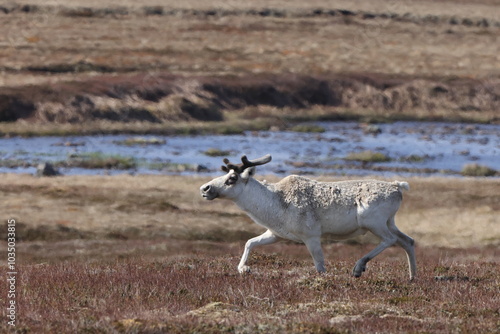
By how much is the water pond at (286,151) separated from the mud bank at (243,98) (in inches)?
142

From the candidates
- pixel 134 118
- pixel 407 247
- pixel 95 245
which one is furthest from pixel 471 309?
pixel 134 118

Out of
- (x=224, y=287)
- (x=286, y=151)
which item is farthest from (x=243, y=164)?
(x=286, y=151)

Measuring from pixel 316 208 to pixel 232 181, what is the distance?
168cm

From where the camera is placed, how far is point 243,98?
71.1 m

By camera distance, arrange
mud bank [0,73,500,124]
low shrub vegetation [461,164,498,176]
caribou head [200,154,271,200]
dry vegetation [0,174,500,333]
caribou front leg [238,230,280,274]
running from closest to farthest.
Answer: dry vegetation [0,174,500,333]
caribou front leg [238,230,280,274]
caribou head [200,154,271,200]
low shrub vegetation [461,164,498,176]
mud bank [0,73,500,124]

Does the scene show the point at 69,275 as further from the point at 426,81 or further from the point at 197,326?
the point at 426,81

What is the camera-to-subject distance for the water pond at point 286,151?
167ft

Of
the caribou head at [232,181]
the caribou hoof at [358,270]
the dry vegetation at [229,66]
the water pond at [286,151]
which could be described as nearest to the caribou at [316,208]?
the caribou head at [232,181]

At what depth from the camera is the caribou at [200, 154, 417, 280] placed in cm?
1683

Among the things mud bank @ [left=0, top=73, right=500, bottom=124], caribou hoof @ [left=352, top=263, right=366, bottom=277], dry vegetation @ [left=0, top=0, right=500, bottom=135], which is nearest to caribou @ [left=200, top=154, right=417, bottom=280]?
caribou hoof @ [left=352, top=263, right=366, bottom=277]

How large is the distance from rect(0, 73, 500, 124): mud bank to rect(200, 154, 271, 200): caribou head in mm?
46986

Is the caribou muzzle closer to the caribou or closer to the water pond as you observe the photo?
the caribou

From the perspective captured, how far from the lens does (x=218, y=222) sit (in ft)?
118

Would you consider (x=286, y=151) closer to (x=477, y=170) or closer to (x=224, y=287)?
(x=477, y=170)
